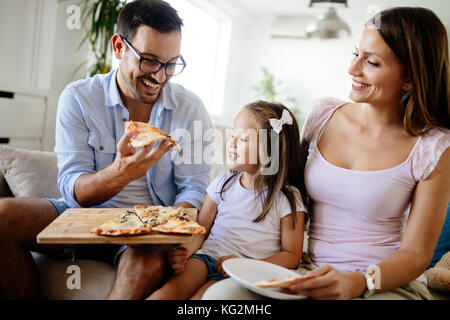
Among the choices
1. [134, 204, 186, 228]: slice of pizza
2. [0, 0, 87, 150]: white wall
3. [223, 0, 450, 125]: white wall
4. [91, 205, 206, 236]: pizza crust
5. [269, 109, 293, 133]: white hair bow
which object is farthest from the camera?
[223, 0, 450, 125]: white wall

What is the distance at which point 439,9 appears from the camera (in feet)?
18.6

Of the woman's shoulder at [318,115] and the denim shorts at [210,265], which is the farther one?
the woman's shoulder at [318,115]

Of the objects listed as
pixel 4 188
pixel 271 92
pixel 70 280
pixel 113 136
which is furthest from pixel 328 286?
pixel 271 92

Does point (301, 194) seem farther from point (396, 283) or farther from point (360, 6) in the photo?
point (360, 6)

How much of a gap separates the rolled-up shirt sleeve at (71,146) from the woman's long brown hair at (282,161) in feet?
1.97

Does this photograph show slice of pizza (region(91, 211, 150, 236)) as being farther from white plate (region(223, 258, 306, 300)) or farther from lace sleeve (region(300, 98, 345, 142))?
lace sleeve (region(300, 98, 345, 142))

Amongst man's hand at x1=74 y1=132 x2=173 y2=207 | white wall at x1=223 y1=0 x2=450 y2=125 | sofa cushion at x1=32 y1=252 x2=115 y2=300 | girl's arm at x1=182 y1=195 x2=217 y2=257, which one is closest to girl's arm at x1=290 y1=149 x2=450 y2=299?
girl's arm at x1=182 y1=195 x2=217 y2=257

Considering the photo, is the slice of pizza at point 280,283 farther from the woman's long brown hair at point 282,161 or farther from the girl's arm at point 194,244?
the woman's long brown hair at point 282,161

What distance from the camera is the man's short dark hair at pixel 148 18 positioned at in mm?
1730

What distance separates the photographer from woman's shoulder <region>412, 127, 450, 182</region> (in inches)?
52.2

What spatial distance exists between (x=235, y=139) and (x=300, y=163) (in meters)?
0.28

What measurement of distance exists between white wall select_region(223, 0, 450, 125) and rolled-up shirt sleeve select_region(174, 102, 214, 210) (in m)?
5.17

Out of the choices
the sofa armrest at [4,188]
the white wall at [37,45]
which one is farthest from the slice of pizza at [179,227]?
the white wall at [37,45]

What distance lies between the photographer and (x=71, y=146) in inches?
67.4
